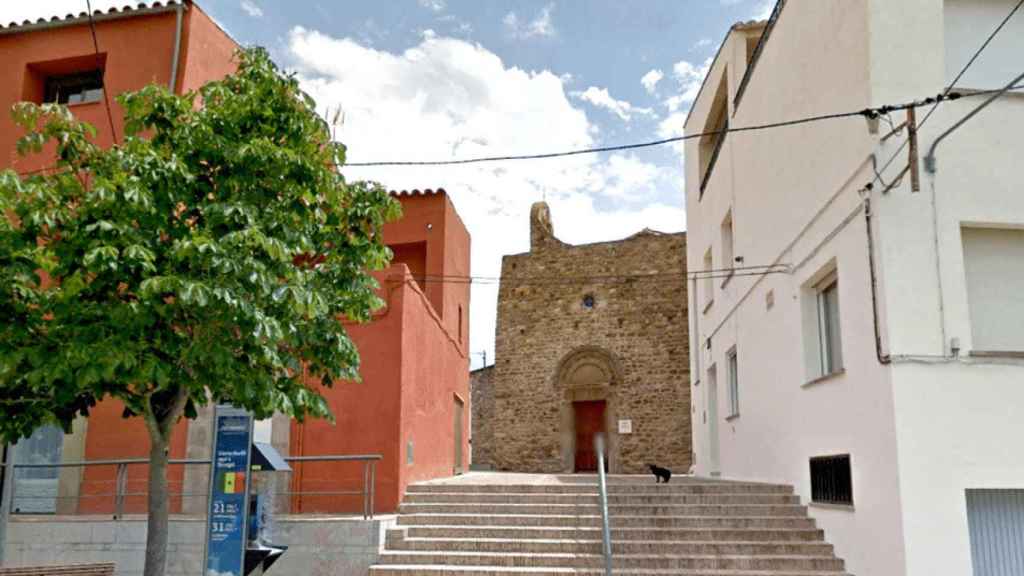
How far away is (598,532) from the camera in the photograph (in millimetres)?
8734

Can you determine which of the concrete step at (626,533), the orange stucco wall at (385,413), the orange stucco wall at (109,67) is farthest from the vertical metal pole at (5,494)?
the concrete step at (626,533)

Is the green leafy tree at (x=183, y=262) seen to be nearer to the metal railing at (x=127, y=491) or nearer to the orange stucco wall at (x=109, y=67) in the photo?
the metal railing at (x=127, y=491)

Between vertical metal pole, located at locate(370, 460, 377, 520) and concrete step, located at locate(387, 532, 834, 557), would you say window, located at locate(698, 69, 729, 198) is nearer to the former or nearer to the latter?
concrete step, located at locate(387, 532, 834, 557)

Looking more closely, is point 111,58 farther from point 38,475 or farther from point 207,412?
point 38,475

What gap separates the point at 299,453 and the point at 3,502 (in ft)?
9.76

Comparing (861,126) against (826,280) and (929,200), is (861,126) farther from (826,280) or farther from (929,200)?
(826,280)

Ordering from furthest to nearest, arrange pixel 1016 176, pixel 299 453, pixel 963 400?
pixel 299 453, pixel 1016 176, pixel 963 400

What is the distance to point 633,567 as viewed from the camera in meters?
8.05

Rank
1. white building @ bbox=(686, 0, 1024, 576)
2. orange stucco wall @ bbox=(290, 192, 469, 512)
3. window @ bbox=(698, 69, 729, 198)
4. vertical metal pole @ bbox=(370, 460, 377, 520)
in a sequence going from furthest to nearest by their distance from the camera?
window @ bbox=(698, 69, 729, 198), orange stucco wall @ bbox=(290, 192, 469, 512), vertical metal pole @ bbox=(370, 460, 377, 520), white building @ bbox=(686, 0, 1024, 576)

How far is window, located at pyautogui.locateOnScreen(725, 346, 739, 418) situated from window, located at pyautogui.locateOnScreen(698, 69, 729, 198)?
11.4ft

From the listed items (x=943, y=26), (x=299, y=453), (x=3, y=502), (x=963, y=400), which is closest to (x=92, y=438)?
(x=3, y=502)

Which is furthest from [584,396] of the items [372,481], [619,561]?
[619,561]

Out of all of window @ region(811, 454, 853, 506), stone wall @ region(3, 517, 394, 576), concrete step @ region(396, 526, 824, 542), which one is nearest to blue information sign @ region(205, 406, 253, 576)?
stone wall @ region(3, 517, 394, 576)

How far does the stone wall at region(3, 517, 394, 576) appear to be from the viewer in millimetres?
8359
